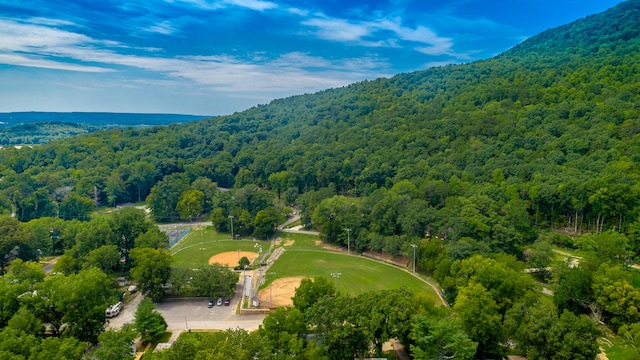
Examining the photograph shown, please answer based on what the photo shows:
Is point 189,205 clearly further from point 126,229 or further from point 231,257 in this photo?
point 231,257

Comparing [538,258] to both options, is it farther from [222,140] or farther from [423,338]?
[222,140]

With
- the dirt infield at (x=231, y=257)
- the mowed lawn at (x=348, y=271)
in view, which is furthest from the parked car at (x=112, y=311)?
the mowed lawn at (x=348, y=271)

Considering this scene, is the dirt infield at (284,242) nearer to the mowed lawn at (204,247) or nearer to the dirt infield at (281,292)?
the mowed lawn at (204,247)

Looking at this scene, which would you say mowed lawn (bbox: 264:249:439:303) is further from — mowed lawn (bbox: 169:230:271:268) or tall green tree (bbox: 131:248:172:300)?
tall green tree (bbox: 131:248:172:300)

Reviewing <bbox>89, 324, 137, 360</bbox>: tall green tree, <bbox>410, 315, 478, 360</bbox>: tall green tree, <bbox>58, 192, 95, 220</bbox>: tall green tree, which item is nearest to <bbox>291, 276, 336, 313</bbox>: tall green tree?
<bbox>410, 315, 478, 360</bbox>: tall green tree

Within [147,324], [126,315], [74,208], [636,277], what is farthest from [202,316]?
[74,208]

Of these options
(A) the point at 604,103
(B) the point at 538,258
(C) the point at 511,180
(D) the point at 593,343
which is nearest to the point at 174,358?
(D) the point at 593,343
